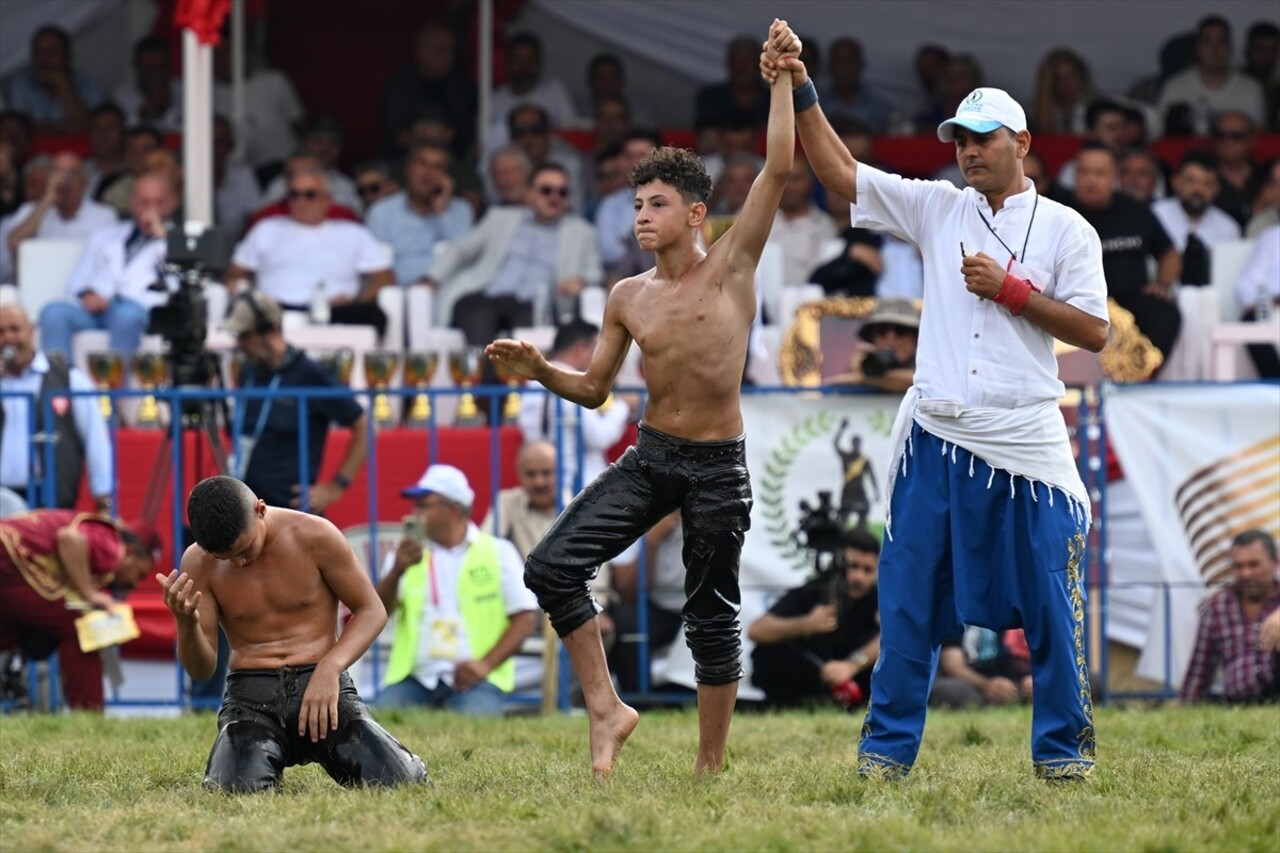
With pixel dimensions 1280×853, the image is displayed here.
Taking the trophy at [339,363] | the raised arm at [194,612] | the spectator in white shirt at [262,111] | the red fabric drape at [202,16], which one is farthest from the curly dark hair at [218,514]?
the spectator in white shirt at [262,111]

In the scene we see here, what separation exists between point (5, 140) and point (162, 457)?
202 inches

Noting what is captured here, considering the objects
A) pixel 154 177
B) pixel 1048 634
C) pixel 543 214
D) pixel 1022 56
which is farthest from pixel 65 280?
pixel 1048 634

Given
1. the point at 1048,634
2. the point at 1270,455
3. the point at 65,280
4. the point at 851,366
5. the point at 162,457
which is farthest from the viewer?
the point at 65,280

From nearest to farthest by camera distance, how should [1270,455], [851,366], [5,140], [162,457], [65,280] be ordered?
[1270,455], [162,457], [851,366], [65,280], [5,140]

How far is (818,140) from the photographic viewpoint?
6.43 m

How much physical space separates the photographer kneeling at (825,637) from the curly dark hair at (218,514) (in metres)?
4.14

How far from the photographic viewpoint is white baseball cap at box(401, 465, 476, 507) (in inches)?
398

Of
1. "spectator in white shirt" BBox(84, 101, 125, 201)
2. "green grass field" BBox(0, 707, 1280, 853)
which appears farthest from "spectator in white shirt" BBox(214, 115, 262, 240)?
"green grass field" BBox(0, 707, 1280, 853)

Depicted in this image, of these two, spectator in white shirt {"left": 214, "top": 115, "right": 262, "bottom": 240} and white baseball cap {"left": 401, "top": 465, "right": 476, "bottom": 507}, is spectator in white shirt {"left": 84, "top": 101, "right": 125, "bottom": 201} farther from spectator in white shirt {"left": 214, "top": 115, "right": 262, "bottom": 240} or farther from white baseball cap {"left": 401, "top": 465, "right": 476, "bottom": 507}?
white baseball cap {"left": 401, "top": 465, "right": 476, "bottom": 507}

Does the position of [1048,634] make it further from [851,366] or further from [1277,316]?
[1277,316]

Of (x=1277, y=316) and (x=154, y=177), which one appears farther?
Result: (x=154, y=177)

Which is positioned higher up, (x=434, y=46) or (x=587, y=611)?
(x=434, y=46)

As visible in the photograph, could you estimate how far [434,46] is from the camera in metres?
15.4

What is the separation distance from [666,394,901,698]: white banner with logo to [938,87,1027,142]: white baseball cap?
3.70 metres
